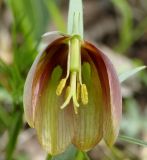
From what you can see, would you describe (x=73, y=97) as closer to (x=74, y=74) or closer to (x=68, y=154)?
(x=74, y=74)

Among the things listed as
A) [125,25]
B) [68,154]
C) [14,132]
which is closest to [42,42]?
[125,25]

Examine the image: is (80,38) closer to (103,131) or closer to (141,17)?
(103,131)

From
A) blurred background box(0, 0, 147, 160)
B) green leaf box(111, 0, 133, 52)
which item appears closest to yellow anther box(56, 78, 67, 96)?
blurred background box(0, 0, 147, 160)

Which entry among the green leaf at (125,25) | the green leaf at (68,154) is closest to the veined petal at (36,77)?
the green leaf at (68,154)

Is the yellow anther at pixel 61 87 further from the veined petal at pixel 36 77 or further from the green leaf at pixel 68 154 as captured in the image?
the green leaf at pixel 68 154

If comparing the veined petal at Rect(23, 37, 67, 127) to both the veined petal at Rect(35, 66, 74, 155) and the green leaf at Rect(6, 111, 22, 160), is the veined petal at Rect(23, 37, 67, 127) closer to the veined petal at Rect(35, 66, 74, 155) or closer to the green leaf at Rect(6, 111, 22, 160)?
the veined petal at Rect(35, 66, 74, 155)

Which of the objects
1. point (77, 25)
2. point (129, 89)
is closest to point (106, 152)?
point (129, 89)
